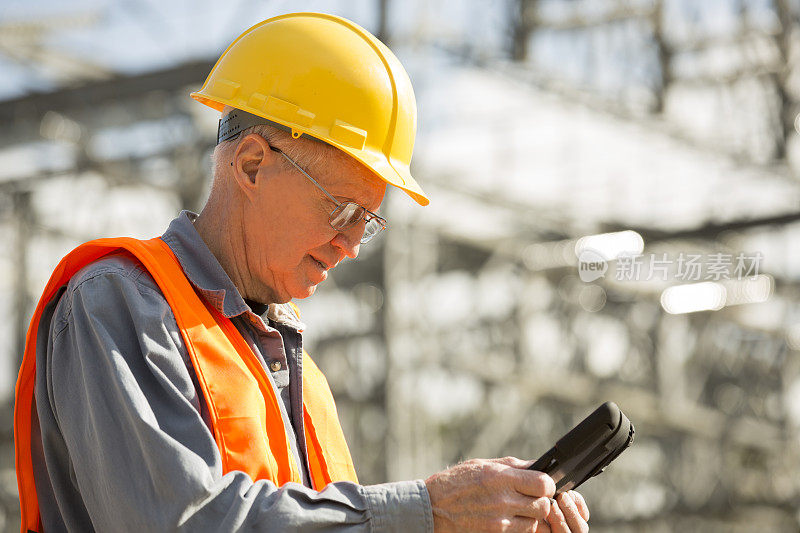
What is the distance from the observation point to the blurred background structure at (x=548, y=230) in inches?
465

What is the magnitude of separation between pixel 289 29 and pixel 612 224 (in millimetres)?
11724

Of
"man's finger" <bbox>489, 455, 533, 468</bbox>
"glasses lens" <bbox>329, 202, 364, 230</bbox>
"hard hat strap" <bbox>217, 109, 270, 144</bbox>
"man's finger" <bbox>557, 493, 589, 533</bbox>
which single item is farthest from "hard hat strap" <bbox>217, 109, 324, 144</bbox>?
"man's finger" <bbox>557, 493, 589, 533</bbox>

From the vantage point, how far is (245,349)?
2.50 meters

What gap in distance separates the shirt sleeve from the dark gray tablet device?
0.33m

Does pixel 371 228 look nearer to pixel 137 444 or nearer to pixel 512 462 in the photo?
pixel 512 462

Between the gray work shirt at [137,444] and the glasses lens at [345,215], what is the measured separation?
0.48 m

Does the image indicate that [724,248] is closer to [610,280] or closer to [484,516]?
[610,280]

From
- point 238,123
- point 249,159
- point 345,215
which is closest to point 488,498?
point 345,215

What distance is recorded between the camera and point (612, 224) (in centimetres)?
A: 1405

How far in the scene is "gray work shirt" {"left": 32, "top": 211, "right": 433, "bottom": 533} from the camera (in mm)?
2043

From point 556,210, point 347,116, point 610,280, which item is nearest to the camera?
point 347,116

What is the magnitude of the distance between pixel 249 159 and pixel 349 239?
31cm

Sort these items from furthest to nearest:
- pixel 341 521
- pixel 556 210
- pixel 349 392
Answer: pixel 349 392 → pixel 556 210 → pixel 341 521

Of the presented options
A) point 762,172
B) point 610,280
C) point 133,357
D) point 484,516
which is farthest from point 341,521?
point 610,280
